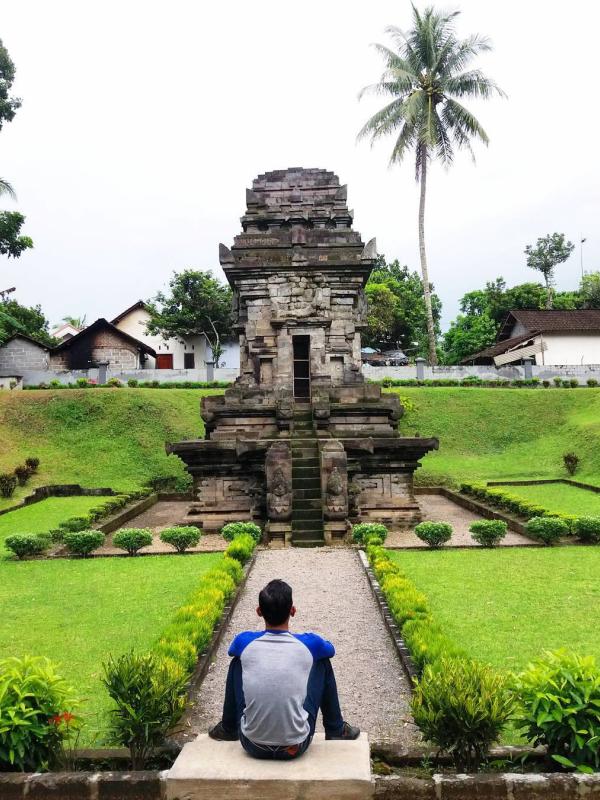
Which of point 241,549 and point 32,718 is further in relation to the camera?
point 241,549

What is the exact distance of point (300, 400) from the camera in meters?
18.5

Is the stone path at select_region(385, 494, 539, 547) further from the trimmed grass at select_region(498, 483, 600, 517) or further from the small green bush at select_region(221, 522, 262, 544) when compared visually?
the small green bush at select_region(221, 522, 262, 544)

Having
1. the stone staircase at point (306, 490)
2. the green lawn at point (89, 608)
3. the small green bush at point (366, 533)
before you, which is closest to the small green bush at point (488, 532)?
the small green bush at point (366, 533)

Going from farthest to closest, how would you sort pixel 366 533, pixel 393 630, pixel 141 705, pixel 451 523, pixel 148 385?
pixel 148 385
pixel 451 523
pixel 366 533
pixel 393 630
pixel 141 705

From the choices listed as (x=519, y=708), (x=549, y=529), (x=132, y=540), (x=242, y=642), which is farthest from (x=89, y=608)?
(x=549, y=529)

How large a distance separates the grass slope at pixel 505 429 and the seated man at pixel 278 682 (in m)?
20.3

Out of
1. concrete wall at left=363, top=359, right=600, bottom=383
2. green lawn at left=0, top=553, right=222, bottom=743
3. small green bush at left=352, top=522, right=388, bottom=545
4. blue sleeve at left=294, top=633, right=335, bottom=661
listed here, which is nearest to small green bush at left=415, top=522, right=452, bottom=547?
small green bush at left=352, top=522, right=388, bottom=545

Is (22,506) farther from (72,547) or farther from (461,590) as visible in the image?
(461,590)

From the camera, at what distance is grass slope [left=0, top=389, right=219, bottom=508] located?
78.1 feet

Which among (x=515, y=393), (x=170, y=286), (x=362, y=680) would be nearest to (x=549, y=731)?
(x=362, y=680)

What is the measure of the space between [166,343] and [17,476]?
33.0 metres

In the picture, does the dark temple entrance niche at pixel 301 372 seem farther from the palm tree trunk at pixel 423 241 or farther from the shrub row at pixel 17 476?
the palm tree trunk at pixel 423 241

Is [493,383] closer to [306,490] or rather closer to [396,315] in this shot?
[396,315]

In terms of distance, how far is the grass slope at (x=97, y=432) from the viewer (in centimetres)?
2381
